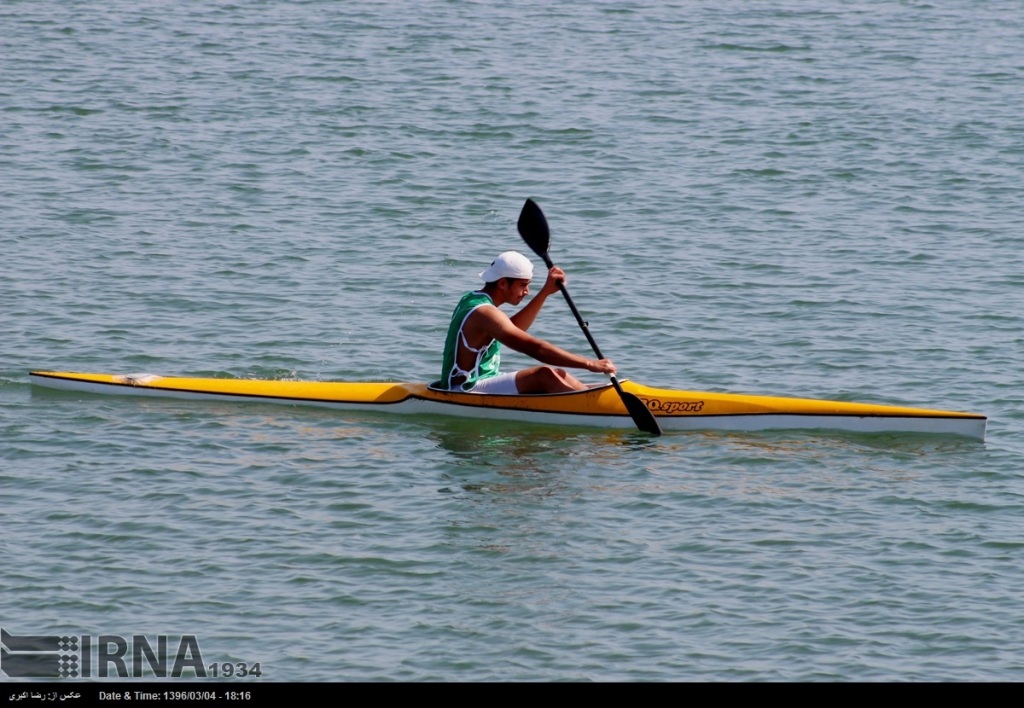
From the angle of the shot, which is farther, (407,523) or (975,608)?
(407,523)

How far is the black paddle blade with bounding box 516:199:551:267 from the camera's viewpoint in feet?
35.2

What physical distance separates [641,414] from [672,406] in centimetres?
21

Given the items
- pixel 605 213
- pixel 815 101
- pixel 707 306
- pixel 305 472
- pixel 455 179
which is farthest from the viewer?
pixel 815 101

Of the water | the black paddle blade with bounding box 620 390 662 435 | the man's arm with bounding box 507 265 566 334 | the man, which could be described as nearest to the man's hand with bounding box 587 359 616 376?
the man

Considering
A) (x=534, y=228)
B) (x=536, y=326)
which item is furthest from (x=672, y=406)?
(x=536, y=326)

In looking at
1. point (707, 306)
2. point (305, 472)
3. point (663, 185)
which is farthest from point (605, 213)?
point (305, 472)

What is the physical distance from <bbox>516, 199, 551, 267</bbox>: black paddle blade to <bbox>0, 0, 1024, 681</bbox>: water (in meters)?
1.11

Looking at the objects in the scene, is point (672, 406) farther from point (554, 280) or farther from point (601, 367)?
point (554, 280)

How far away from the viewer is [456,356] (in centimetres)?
996

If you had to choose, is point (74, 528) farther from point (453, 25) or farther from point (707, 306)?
point (453, 25)

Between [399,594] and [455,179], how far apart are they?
910 centimetres

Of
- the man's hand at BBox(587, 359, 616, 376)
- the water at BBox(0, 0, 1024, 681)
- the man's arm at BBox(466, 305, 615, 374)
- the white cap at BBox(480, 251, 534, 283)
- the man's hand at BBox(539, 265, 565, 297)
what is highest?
the white cap at BBox(480, 251, 534, 283)

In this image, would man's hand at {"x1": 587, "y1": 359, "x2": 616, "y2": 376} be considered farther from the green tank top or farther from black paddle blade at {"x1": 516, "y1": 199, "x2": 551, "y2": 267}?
black paddle blade at {"x1": 516, "y1": 199, "x2": 551, "y2": 267}

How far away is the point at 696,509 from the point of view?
28.4 feet
